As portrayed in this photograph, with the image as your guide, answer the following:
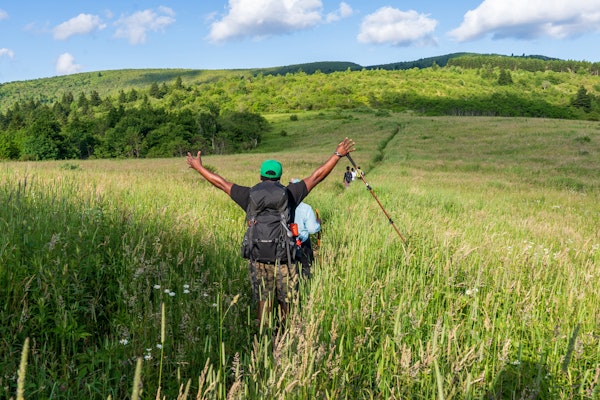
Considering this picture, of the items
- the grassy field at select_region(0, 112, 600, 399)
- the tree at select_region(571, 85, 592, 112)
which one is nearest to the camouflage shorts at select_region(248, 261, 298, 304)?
the grassy field at select_region(0, 112, 600, 399)

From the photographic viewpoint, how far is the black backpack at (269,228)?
4332mm

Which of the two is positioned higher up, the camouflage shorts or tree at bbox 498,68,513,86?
tree at bbox 498,68,513,86

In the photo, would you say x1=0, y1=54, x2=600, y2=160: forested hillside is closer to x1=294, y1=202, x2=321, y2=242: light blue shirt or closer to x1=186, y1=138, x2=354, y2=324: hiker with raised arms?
x1=294, y1=202, x2=321, y2=242: light blue shirt

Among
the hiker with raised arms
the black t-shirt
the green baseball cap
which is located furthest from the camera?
the black t-shirt

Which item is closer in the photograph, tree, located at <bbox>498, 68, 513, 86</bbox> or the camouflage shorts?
the camouflage shorts

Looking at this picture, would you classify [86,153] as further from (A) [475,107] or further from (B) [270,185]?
(A) [475,107]

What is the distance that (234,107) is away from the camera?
146 m

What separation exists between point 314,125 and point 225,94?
83.9 m

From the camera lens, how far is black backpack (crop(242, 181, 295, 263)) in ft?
14.2

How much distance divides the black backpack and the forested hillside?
86168 mm

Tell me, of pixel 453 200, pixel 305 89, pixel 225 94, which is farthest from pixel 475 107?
pixel 453 200

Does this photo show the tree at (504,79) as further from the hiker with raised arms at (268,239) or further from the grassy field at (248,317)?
the hiker with raised arms at (268,239)

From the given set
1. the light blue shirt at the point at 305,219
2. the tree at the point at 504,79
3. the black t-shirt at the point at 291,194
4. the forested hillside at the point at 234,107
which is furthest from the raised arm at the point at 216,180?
the tree at the point at 504,79

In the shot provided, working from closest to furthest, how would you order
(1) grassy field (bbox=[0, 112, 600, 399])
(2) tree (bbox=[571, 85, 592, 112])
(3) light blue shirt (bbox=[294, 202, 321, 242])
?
(1) grassy field (bbox=[0, 112, 600, 399]) → (3) light blue shirt (bbox=[294, 202, 321, 242]) → (2) tree (bbox=[571, 85, 592, 112])
